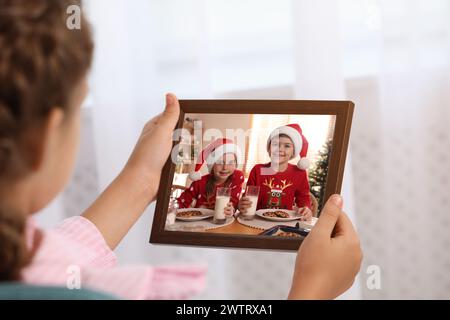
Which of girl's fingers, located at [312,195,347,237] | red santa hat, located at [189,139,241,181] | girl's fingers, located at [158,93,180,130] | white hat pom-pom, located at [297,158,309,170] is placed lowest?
girl's fingers, located at [312,195,347,237]

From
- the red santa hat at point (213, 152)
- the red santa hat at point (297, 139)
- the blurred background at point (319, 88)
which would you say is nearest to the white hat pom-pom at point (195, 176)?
the red santa hat at point (213, 152)

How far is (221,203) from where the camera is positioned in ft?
2.81

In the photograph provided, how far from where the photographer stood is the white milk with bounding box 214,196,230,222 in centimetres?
85

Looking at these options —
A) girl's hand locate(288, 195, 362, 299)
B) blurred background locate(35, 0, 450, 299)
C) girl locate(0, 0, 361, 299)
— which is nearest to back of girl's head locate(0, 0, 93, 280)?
girl locate(0, 0, 361, 299)

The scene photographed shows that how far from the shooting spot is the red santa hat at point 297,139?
832 mm

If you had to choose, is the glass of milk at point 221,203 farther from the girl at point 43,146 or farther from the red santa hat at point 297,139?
the girl at point 43,146

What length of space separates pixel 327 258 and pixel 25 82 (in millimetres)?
415

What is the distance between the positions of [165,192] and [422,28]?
68 cm

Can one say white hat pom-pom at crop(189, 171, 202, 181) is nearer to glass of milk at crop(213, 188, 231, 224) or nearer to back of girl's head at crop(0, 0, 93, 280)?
glass of milk at crop(213, 188, 231, 224)

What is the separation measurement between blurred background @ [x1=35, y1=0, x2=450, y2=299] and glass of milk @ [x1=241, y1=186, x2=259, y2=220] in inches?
18.2

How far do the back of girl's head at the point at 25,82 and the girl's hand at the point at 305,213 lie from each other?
424 mm

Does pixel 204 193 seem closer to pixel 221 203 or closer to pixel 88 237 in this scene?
pixel 221 203
